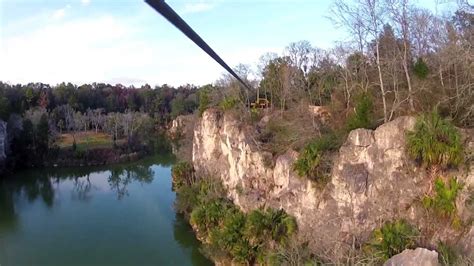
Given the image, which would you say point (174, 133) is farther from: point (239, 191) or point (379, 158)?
point (379, 158)

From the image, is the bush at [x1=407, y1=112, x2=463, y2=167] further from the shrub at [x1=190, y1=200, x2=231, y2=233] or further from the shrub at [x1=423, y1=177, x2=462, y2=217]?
the shrub at [x1=190, y1=200, x2=231, y2=233]

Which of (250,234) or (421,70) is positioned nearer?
(421,70)

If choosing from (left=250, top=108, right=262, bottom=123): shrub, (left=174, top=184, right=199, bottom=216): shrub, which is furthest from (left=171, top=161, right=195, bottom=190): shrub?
(left=250, top=108, right=262, bottom=123): shrub

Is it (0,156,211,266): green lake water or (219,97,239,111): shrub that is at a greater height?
(219,97,239,111): shrub

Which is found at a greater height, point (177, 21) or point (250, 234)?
point (177, 21)

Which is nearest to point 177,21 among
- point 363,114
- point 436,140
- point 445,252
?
point 445,252

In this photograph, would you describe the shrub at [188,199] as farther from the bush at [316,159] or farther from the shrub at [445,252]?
the shrub at [445,252]

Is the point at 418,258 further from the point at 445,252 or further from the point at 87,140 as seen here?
the point at 87,140
